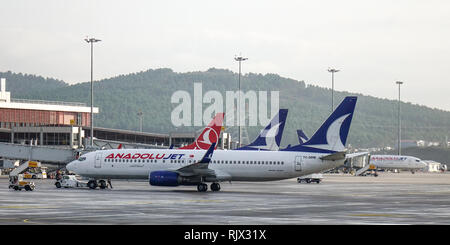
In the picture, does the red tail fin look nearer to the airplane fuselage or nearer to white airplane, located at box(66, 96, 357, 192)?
the airplane fuselage

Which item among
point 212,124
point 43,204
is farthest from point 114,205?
point 212,124

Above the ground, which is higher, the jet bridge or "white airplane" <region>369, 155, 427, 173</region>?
the jet bridge

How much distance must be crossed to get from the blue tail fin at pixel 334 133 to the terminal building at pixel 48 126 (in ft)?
167

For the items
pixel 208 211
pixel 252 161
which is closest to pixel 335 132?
pixel 252 161

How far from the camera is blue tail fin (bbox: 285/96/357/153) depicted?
2483 inches

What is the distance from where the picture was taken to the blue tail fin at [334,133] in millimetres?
63062

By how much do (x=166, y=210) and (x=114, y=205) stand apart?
4.55 m

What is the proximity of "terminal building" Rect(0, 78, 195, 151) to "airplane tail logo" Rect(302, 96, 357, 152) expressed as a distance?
51.1m

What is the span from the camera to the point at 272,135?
303ft

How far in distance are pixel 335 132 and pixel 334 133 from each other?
0.37ft

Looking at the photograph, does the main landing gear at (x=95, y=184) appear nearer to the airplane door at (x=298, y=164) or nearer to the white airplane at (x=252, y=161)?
the white airplane at (x=252, y=161)

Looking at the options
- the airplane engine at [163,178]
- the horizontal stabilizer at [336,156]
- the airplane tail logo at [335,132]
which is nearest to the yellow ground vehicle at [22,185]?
the airplane engine at [163,178]

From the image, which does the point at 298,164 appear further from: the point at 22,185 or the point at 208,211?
the point at 208,211

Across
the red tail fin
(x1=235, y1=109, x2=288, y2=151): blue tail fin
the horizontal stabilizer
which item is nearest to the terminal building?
the red tail fin
